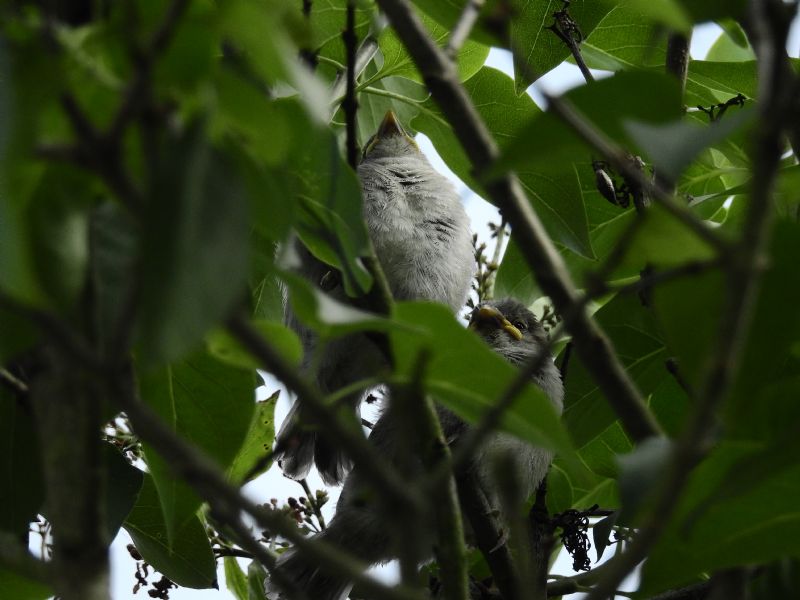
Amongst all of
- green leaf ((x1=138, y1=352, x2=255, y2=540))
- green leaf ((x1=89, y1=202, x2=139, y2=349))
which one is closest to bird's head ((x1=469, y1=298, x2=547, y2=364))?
green leaf ((x1=138, y1=352, x2=255, y2=540))

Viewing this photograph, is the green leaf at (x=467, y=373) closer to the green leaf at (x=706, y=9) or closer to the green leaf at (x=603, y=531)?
the green leaf at (x=706, y=9)

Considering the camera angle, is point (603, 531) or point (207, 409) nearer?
point (207, 409)

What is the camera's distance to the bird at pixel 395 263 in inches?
146

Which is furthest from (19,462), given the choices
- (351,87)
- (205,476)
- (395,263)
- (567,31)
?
(395,263)

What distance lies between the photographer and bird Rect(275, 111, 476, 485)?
12.2 ft

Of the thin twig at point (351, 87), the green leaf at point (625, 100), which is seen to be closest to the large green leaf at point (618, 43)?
the thin twig at point (351, 87)

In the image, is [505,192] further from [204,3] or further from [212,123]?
[204,3]

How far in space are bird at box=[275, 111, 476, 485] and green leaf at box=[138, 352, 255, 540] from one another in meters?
1.67

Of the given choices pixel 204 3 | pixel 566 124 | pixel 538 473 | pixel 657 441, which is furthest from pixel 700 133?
pixel 538 473

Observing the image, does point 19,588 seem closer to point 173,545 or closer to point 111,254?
point 173,545

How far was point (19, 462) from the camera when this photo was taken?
6.47 feet

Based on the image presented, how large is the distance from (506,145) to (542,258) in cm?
132

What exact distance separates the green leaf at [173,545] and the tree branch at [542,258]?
131 centimetres

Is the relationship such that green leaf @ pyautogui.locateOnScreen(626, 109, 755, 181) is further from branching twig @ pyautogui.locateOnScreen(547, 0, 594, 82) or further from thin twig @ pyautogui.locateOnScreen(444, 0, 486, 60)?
branching twig @ pyautogui.locateOnScreen(547, 0, 594, 82)
